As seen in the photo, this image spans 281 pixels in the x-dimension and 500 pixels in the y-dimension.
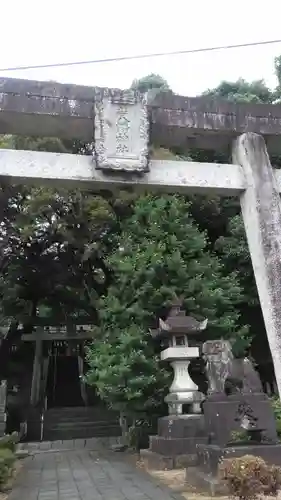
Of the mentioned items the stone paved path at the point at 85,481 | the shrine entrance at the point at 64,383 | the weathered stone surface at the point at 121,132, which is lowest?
the stone paved path at the point at 85,481

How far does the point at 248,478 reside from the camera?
5.16 metres

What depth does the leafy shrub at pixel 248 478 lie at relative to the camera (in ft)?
16.9

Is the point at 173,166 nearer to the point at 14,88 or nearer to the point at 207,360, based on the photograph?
the point at 14,88

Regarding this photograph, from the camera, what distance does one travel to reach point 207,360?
30.2ft

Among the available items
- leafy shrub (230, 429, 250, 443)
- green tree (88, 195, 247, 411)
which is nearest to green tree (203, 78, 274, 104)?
green tree (88, 195, 247, 411)

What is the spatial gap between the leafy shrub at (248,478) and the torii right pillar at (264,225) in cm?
178

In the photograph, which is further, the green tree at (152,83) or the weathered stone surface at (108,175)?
the green tree at (152,83)

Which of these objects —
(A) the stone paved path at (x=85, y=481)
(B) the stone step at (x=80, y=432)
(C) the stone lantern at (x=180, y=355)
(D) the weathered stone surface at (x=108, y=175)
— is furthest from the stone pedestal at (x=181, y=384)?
(B) the stone step at (x=80, y=432)

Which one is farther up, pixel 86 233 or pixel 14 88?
pixel 86 233

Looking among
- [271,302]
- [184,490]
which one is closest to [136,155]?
[271,302]

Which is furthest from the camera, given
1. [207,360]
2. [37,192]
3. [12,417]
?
[12,417]

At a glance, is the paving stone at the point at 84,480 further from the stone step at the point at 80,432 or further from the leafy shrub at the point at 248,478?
the stone step at the point at 80,432

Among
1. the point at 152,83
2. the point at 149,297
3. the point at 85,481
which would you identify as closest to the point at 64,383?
the point at 149,297

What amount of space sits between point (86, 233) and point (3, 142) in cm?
402
